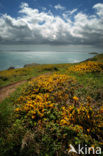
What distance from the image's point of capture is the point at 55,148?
133 inches

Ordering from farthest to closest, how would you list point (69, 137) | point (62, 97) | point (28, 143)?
1. point (62, 97)
2. point (69, 137)
3. point (28, 143)

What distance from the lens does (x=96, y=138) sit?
3.66m

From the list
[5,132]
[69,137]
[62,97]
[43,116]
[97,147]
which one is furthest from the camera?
[62,97]

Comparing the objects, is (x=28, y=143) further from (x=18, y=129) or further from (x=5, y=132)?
(x=5, y=132)

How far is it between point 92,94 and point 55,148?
5328 mm

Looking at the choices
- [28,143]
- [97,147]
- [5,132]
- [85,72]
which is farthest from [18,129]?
[85,72]

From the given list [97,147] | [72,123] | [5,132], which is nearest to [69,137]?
[72,123]

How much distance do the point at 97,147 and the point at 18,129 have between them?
3.49 metres

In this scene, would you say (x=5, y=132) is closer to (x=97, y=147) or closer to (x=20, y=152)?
(x=20, y=152)

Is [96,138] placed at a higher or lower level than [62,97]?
lower

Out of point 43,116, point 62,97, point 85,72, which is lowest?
point 43,116

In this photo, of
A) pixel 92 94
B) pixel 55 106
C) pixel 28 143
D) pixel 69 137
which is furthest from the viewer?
pixel 92 94

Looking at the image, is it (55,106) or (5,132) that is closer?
(5,132)

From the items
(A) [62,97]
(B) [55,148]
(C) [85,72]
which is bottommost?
(B) [55,148]
